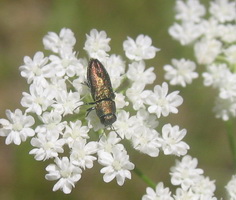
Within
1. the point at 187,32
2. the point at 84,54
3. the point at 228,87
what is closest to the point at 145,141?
the point at 228,87

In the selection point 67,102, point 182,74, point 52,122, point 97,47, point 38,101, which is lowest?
point 52,122

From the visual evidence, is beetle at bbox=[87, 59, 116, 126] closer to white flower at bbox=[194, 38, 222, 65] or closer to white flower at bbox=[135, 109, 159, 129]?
white flower at bbox=[135, 109, 159, 129]

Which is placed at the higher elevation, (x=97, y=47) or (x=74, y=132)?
(x=97, y=47)

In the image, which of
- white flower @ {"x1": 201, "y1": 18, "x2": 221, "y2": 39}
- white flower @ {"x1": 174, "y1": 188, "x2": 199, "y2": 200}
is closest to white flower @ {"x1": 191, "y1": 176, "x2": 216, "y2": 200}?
white flower @ {"x1": 174, "y1": 188, "x2": 199, "y2": 200}

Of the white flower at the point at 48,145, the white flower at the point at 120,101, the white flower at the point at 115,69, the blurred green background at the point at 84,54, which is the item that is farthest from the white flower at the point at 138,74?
the blurred green background at the point at 84,54

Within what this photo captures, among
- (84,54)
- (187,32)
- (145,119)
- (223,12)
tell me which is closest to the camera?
(145,119)

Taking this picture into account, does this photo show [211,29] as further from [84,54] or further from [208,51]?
[84,54]
